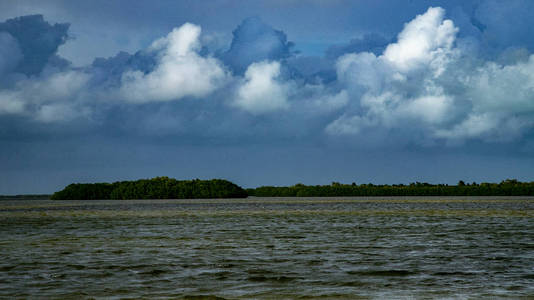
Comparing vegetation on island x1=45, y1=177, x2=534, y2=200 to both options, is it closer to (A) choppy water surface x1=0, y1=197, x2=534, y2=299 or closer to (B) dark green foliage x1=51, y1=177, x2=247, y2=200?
(B) dark green foliage x1=51, y1=177, x2=247, y2=200

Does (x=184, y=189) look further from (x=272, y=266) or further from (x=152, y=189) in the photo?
(x=272, y=266)

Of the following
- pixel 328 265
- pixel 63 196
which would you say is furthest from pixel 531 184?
pixel 328 265

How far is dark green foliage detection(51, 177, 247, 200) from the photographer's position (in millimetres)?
115750

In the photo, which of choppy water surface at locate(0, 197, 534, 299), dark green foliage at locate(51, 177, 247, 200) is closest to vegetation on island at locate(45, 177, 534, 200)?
dark green foliage at locate(51, 177, 247, 200)

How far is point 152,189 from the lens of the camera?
117 m

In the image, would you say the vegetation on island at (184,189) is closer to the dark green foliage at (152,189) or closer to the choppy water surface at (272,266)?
the dark green foliage at (152,189)

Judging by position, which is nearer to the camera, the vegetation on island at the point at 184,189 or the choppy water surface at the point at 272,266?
the choppy water surface at the point at 272,266

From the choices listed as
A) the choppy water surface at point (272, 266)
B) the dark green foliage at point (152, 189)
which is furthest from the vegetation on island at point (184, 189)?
the choppy water surface at point (272, 266)

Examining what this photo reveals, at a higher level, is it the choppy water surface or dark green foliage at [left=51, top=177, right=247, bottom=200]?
dark green foliage at [left=51, top=177, right=247, bottom=200]

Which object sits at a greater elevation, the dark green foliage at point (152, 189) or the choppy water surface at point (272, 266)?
the dark green foliage at point (152, 189)

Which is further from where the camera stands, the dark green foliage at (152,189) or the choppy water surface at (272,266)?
the dark green foliage at (152,189)

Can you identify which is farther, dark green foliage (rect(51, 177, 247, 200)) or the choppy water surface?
dark green foliage (rect(51, 177, 247, 200))

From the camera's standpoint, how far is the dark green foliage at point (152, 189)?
115750 millimetres

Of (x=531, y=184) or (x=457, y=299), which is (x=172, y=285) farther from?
(x=531, y=184)
